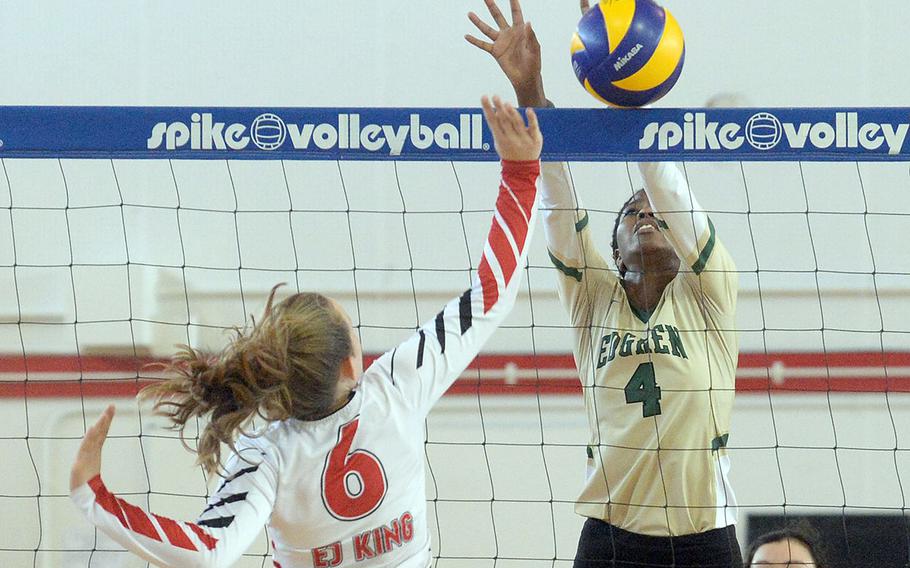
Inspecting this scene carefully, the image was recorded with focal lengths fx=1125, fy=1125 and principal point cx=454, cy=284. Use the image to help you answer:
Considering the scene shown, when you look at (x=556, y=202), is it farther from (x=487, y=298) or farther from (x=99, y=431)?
(x=99, y=431)

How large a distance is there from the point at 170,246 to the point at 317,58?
99cm

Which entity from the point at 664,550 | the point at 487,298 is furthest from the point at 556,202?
the point at 664,550

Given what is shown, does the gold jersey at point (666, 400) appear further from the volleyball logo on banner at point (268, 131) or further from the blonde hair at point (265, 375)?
the blonde hair at point (265, 375)

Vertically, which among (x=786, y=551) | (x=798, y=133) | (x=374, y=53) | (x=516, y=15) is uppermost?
(x=374, y=53)

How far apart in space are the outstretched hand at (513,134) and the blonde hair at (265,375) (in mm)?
452

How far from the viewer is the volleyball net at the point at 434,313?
429cm

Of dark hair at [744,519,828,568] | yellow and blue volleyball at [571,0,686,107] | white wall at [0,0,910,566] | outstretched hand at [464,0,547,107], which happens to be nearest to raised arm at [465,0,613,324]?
outstretched hand at [464,0,547,107]

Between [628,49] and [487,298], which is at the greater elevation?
[628,49]

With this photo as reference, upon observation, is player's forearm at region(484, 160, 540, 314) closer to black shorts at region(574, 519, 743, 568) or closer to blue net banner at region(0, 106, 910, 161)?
blue net banner at region(0, 106, 910, 161)

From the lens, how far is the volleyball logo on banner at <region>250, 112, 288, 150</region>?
2.32 meters

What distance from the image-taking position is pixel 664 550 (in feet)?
7.56

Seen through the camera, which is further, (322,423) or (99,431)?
(322,423)

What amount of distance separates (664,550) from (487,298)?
760 millimetres

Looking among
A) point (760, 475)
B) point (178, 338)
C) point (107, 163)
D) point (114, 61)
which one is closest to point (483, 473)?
point (760, 475)
